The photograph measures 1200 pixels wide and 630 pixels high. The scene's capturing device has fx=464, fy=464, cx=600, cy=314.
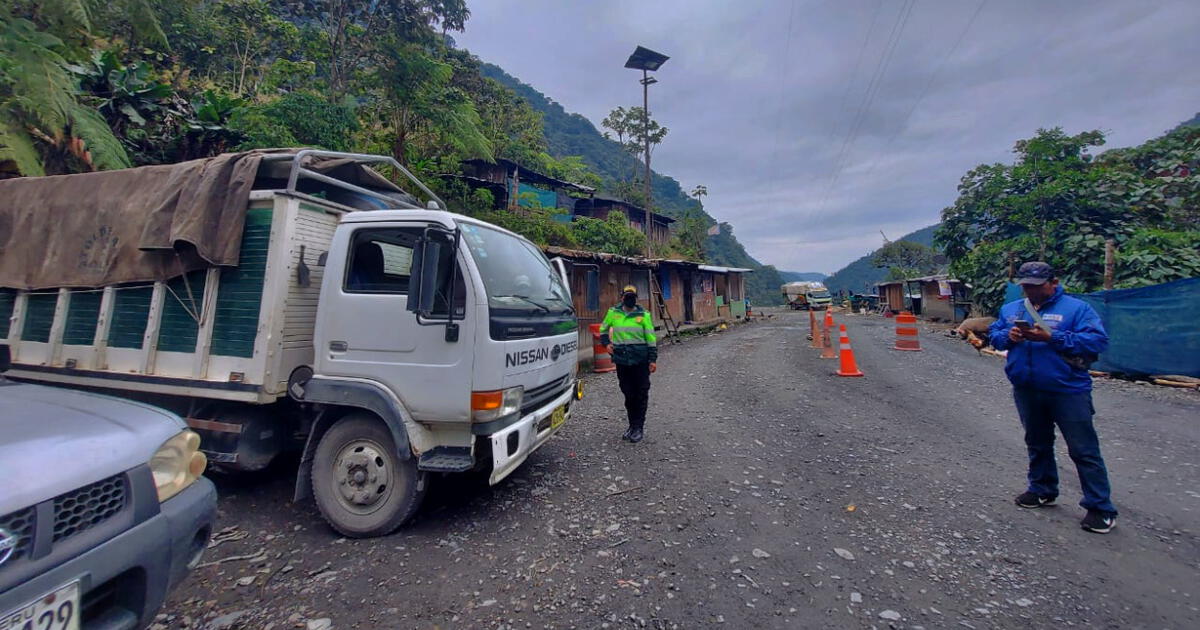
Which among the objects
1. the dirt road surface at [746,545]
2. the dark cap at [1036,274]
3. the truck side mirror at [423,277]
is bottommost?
the dirt road surface at [746,545]

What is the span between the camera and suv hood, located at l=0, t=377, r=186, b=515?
149 centimetres

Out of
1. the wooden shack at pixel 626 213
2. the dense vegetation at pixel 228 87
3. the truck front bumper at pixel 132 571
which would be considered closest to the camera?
the truck front bumper at pixel 132 571

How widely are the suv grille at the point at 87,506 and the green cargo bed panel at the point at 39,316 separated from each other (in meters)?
3.34

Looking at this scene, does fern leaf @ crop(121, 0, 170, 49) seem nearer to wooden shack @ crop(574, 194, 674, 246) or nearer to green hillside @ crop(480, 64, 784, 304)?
wooden shack @ crop(574, 194, 674, 246)

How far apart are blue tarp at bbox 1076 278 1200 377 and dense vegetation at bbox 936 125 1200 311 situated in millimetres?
3361

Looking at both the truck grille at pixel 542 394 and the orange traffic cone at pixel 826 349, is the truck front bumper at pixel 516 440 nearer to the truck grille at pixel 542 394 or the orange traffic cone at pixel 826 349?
the truck grille at pixel 542 394

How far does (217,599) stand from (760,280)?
78813 millimetres

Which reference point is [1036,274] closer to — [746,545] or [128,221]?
[746,545]

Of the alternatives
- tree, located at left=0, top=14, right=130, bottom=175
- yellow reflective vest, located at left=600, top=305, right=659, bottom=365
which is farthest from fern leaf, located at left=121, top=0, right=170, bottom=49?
yellow reflective vest, located at left=600, top=305, right=659, bottom=365

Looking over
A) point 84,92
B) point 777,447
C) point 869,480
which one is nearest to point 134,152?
point 84,92

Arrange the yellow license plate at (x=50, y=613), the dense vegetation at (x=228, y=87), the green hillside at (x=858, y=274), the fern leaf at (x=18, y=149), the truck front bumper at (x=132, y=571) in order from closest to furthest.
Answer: the yellow license plate at (x=50, y=613) → the truck front bumper at (x=132, y=571) → the fern leaf at (x=18, y=149) → the dense vegetation at (x=228, y=87) → the green hillside at (x=858, y=274)

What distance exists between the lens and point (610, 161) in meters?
69.9

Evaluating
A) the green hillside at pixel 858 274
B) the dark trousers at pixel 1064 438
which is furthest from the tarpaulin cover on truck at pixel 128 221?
the green hillside at pixel 858 274

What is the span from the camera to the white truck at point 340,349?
9.91ft
